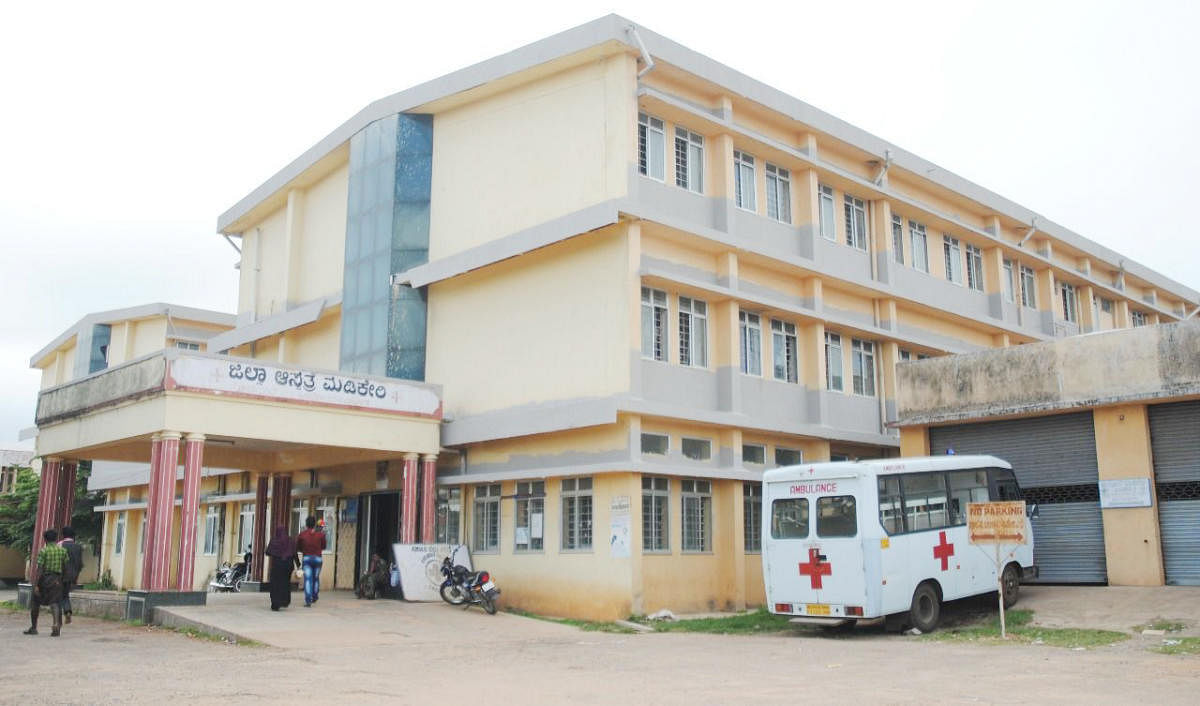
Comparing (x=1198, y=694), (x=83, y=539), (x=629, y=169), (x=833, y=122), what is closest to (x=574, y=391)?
(x=629, y=169)

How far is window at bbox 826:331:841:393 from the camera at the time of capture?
77.3 ft

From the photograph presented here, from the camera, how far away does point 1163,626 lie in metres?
14.2

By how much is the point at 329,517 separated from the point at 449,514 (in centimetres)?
A: 477

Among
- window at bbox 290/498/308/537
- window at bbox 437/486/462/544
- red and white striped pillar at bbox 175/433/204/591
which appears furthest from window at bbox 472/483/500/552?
window at bbox 290/498/308/537

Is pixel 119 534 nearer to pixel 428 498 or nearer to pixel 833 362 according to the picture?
pixel 428 498

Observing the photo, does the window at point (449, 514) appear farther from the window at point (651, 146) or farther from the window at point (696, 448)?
the window at point (651, 146)

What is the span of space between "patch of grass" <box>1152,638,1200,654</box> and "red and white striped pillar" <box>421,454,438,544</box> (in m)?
12.7

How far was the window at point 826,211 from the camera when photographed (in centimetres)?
2408

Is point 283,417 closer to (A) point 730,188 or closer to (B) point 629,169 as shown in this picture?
(B) point 629,169

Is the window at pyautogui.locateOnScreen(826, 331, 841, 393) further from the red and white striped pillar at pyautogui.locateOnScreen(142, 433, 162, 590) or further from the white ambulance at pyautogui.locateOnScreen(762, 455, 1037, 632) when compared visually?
the red and white striped pillar at pyautogui.locateOnScreen(142, 433, 162, 590)

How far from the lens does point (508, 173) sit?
21891 millimetres

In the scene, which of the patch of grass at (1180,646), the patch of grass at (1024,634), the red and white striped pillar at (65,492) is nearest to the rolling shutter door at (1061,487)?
the patch of grass at (1024,634)

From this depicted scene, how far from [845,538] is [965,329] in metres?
15.2

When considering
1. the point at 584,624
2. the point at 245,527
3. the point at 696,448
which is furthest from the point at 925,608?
the point at 245,527
